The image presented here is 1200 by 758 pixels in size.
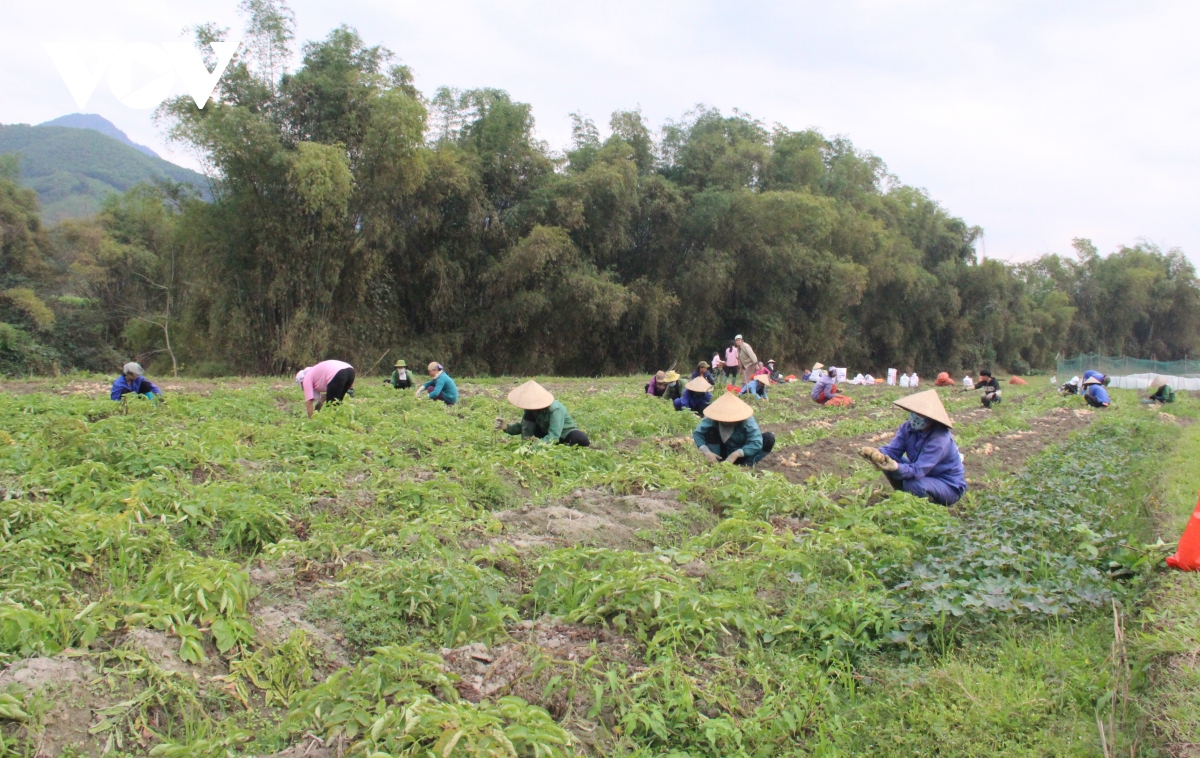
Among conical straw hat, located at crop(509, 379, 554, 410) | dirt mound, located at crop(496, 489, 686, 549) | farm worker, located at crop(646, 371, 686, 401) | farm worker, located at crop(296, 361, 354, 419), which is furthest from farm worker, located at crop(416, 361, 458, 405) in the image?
dirt mound, located at crop(496, 489, 686, 549)

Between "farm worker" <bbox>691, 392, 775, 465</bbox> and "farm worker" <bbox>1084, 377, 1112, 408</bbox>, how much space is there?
12300 millimetres

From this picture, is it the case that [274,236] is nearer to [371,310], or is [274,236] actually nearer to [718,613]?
[371,310]

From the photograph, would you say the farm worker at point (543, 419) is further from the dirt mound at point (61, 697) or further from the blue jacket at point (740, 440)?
the dirt mound at point (61, 697)

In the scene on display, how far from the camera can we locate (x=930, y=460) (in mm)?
5723

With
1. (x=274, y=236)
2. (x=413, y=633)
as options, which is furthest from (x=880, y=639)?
(x=274, y=236)

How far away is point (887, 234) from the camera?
31.4 metres

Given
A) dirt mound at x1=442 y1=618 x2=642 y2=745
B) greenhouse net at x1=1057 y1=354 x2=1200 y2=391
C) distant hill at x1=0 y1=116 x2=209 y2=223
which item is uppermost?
distant hill at x1=0 y1=116 x2=209 y2=223

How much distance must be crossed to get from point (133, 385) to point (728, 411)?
7.03 m

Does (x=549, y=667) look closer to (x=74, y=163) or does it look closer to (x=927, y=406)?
(x=927, y=406)

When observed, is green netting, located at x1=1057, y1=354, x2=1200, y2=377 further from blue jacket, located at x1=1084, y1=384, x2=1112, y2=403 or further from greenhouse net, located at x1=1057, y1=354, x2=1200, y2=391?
blue jacket, located at x1=1084, y1=384, x2=1112, y2=403

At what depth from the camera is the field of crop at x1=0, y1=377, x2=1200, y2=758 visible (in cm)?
269

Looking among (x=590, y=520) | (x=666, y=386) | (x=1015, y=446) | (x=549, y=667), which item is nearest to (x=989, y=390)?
(x=1015, y=446)

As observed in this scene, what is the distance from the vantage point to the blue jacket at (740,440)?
7.26 meters

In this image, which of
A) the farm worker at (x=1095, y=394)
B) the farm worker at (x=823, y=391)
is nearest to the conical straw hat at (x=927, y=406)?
the farm worker at (x=823, y=391)
